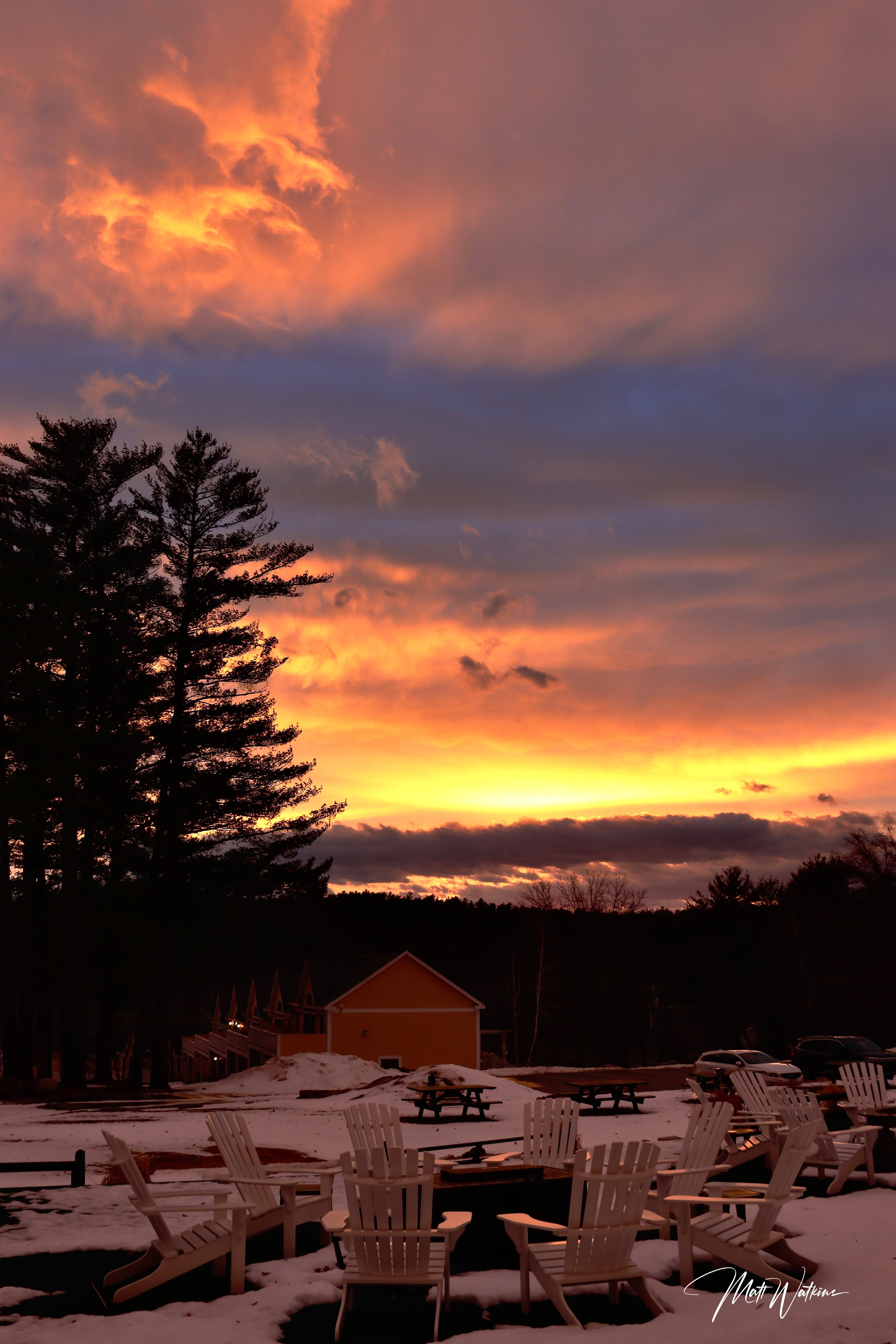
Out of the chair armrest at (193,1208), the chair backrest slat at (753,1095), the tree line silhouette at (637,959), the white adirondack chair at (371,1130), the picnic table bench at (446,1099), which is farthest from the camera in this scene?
the tree line silhouette at (637,959)

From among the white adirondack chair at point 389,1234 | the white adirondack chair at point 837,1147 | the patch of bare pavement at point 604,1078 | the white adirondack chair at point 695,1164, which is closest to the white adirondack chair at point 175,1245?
the white adirondack chair at point 389,1234

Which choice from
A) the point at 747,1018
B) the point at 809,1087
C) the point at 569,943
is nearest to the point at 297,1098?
the point at 809,1087

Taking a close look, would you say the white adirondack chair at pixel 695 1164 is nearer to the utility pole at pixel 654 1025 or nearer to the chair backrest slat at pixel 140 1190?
the chair backrest slat at pixel 140 1190

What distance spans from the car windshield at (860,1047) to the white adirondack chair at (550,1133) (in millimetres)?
20797

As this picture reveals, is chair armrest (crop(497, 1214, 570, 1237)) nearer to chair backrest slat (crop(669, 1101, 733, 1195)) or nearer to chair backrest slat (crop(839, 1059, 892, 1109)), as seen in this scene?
chair backrest slat (crop(669, 1101, 733, 1195))

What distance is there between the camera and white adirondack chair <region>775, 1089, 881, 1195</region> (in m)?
9.74

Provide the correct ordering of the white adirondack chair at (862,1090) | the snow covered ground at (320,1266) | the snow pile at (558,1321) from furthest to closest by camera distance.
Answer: the white adirondack chair at (862,1090), the snow covered ground at (320,1266), the snow pile at (558,1321)

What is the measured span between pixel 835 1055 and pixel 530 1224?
24907mm

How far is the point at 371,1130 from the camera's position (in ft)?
27.8

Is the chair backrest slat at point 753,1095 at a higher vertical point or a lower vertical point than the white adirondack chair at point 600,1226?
lower

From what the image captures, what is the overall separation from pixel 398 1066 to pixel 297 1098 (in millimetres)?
16991

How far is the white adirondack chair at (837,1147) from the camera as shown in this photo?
974cm

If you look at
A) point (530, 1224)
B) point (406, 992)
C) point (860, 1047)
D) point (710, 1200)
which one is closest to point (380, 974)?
point (406, 992)

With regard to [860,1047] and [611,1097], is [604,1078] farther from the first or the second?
[860,1047]
